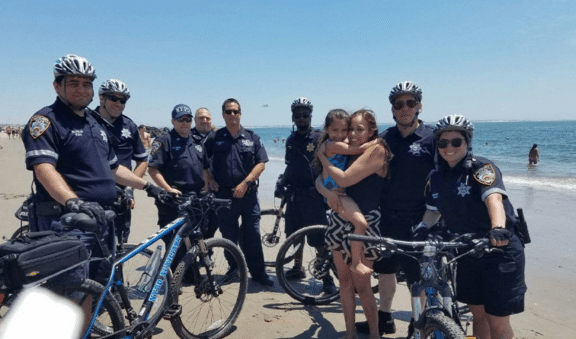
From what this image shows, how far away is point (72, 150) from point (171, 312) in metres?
1.56

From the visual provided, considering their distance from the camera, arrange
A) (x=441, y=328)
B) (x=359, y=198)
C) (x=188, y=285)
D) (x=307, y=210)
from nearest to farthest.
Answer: (x=441, y=328) → (x=359, y=198) → (x=188, y=285) → (x=307, y=210)

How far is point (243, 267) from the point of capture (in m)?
3.88

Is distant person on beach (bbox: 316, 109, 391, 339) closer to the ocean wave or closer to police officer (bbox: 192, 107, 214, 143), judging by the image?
police officer (bbox: 192, 107, 214, 143)

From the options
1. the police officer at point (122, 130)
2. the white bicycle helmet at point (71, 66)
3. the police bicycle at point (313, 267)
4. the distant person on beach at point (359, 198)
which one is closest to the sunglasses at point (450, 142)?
the distant person on beach at point (359, 198)

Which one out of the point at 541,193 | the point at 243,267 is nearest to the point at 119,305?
the point at 243,267

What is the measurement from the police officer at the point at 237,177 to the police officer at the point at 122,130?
930mm

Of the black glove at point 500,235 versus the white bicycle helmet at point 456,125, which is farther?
the white bicycle helmet at point 456,125

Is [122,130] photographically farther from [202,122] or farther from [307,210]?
[307,210]

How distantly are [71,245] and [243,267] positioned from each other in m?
1.85

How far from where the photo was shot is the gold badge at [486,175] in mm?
2639

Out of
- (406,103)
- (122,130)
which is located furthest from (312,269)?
(122,130)

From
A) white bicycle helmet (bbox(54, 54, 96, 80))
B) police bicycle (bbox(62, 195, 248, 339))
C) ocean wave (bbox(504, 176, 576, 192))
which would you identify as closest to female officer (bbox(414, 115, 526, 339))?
police bicycle (bbox(62, 195, 248, 339))

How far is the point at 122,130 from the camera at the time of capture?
4.78 metres

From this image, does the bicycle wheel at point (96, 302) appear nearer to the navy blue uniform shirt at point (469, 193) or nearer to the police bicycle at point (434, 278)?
the police bicycle at point (434, 278)
